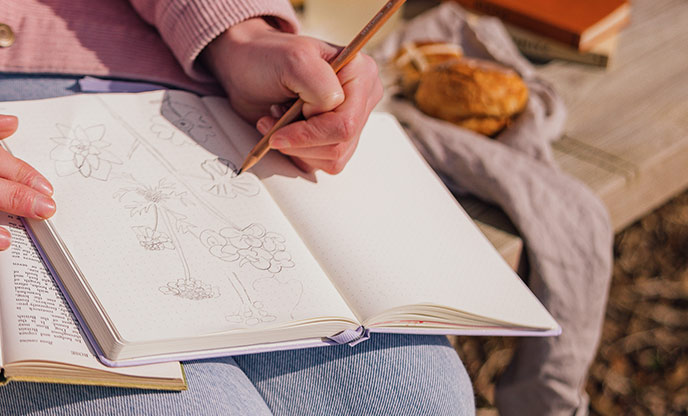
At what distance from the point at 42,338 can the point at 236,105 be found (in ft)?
1.46

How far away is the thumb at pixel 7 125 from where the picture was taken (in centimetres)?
66

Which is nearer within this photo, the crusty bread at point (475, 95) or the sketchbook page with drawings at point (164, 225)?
the sketchbook page with drawings at point (164, 225)

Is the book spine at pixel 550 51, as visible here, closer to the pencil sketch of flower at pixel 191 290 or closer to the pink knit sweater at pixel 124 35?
the pink knit sweater at pixel 124 35

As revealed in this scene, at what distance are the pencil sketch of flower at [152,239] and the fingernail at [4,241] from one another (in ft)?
0.37

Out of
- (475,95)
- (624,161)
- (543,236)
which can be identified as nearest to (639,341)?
(624,161)

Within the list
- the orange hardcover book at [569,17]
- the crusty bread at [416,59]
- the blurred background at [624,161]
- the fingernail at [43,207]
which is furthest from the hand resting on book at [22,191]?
the orange hardcover book at [569,17]

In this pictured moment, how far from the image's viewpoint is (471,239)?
0.78 m

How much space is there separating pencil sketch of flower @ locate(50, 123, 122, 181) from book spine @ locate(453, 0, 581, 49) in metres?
1.11

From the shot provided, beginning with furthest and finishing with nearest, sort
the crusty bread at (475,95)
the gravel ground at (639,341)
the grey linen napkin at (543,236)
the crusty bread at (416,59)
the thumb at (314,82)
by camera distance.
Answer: the gravel ground at (639,341) < the crusty bread at (416,59) < the crusty bread at (475,95) < the grey linen napkin at (543,236) < the thumb at (314,82)

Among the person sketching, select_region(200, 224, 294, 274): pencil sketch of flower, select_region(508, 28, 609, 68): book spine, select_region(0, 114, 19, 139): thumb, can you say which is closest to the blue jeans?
the person sketching

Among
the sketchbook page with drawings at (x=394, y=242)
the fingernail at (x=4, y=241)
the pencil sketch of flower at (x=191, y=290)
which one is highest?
the fingernail at (x=4, y=241)

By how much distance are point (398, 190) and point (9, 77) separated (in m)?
0.55

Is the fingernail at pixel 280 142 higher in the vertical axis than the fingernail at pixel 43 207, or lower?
lower

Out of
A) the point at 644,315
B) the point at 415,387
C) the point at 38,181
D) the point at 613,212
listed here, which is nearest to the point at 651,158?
the point at 613,212
